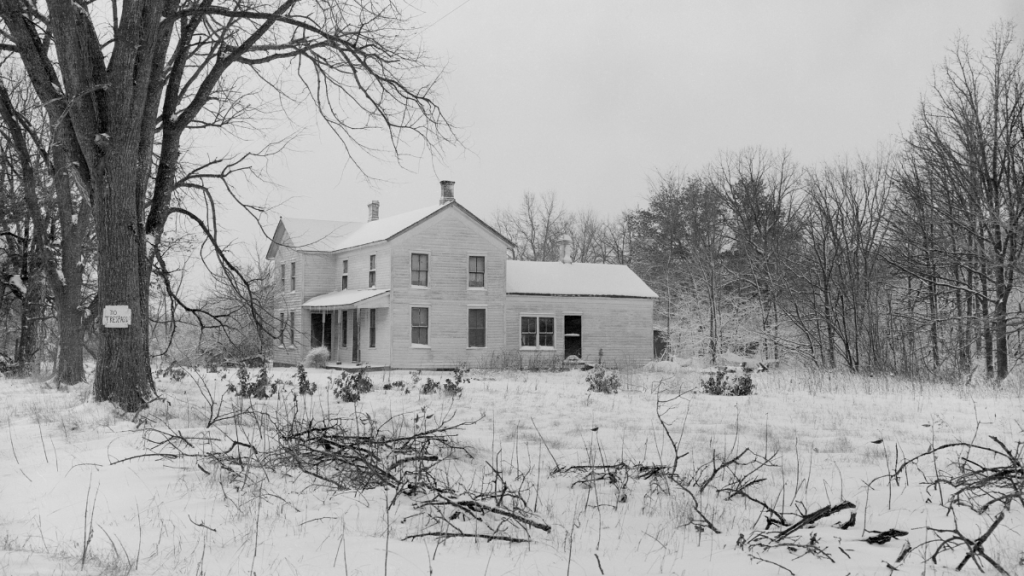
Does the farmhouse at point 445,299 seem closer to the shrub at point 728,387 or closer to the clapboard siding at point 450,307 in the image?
the clapboard siding at point 450,307

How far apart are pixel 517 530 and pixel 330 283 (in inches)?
1120

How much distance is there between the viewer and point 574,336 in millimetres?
30688

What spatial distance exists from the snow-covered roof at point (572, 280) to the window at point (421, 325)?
147 inches

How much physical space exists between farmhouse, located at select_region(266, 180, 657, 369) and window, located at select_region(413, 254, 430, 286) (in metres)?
0.04

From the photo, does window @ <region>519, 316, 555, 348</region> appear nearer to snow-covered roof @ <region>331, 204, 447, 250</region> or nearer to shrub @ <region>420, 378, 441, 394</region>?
snow-covered roof @ <region>331, 204, 447, 250</region>

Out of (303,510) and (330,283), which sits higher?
(330,283)

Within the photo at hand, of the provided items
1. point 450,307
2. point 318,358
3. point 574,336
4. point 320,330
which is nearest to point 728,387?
point 450,307

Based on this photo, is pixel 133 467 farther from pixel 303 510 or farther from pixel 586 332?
pixel 586 332

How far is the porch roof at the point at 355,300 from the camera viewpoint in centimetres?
2656

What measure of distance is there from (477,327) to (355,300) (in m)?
5.06

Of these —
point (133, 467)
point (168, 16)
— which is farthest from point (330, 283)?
point (133, 467)

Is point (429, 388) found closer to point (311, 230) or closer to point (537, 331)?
point (537, 331)

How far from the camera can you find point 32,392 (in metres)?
12.0

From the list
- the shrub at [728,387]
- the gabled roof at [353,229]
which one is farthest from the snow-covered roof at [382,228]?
the shrub at [728,387]
